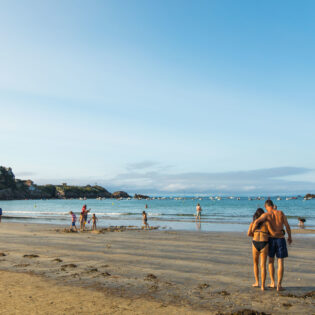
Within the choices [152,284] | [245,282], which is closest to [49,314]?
[152,284]

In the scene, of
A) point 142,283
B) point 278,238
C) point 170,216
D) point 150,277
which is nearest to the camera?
point 278,238

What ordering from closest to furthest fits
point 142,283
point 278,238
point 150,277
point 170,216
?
point 278,238 → point 142,283 → point 150,277 → point 170,216

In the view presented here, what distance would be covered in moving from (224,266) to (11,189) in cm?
19413

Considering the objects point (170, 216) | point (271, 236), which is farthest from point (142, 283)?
point (170, 216)

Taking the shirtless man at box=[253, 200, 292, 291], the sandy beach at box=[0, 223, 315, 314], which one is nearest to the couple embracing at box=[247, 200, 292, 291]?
the shirtless man at box=[253, 200, 292, 291]

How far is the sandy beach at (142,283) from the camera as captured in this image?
717cm

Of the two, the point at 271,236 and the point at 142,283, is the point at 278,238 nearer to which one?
the point at 271,236

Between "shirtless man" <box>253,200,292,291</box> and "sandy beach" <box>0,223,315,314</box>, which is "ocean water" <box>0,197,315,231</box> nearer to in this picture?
"sandy beach" <box>0,223,315,314</box>

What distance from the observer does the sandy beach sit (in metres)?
7.17

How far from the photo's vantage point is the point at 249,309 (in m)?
6.97

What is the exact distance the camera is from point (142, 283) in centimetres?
918

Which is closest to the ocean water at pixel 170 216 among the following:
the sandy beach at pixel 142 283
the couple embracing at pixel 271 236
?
the sandy beach at pixel 142 283

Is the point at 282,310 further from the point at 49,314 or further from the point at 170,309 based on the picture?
the point at 49,314

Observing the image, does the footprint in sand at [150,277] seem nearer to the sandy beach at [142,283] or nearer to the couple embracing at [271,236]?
the sandy beach at [142,283]
